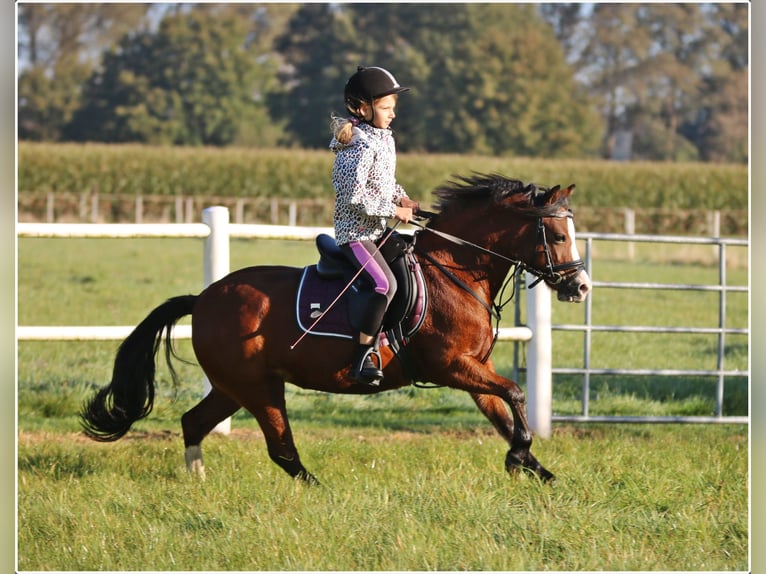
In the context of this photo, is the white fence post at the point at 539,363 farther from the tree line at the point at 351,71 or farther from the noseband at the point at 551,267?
the tree line at the point at 351,71

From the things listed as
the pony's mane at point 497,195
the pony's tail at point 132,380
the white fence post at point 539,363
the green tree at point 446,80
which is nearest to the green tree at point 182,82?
the green tree at point 446,80

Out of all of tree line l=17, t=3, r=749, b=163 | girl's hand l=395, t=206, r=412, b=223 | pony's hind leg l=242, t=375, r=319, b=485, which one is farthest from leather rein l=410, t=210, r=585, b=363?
tree line l=17, t=3, r=749, b=163

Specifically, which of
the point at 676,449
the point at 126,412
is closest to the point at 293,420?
the point at 126,412

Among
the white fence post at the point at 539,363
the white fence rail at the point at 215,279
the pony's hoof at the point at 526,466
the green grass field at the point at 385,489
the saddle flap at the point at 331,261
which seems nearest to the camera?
the green grass field at the point at 385,489

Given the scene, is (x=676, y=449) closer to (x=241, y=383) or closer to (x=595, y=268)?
(x=241, y=383)

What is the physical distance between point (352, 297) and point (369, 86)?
4.02 ft

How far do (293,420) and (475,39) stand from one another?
62.1 meters

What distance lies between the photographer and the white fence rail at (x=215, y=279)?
291 inches

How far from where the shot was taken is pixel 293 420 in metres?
9.29

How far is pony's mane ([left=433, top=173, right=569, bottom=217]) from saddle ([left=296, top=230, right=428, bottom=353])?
1.55ft

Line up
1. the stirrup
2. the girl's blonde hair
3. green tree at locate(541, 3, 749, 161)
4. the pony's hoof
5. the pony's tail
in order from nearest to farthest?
1. the girl's blonde hair
2. the stirrup
3. the pony's hoof
4. the pony's tail
5. green tree at locate(541, 3, 749, 161)

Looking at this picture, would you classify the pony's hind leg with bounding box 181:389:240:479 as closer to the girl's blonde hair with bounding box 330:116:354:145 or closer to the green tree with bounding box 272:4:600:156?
the girl's blonde hair with bounding box 330:116:354:145

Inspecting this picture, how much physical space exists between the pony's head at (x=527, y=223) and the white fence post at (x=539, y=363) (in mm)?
2181

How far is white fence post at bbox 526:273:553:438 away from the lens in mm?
8445
